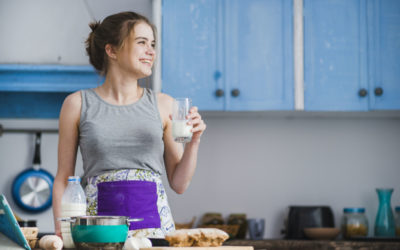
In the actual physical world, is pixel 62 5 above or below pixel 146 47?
above

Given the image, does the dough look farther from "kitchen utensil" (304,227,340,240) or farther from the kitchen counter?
"kitchen utensil" (304,227,340,240)

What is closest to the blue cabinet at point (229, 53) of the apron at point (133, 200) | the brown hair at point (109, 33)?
the brown hair at point (109, 33)

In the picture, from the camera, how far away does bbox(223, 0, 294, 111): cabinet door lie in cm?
335

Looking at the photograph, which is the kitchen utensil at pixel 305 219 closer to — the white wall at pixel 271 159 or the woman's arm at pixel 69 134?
the white wall at pixel 271 159

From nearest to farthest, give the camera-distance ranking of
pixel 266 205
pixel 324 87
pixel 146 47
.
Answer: pixel 146 47
pixel 324 87
pixel 266 205

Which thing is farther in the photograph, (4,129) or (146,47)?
(4,129)

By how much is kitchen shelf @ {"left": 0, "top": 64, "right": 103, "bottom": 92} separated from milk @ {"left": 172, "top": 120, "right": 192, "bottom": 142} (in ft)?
5.66

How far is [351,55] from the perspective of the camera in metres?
3.39

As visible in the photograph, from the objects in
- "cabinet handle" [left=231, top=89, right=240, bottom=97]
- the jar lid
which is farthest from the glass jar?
"cabinet handle" [left=231, top=89, right=240, bottom=97]

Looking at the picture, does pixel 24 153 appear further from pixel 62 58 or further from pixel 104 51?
pixel 104 51

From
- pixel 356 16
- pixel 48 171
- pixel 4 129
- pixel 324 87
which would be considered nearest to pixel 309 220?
pixel 324 87

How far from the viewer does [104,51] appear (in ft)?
7.06

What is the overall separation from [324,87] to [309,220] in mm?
779

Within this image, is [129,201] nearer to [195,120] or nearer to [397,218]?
[195,120]
